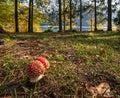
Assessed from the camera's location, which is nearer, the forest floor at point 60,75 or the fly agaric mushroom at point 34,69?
the fly agaric mushroom at point 34,69

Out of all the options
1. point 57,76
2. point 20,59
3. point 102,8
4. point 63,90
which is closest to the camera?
point 63,90

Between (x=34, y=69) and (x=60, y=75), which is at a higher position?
(x=34, y=69)

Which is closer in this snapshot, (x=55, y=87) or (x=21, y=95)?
(x=21, y=95)

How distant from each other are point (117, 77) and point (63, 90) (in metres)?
0.81

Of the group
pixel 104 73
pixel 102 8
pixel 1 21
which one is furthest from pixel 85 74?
pixel 102 8

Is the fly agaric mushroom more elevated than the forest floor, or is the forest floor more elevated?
A: the fly agaric mushroom

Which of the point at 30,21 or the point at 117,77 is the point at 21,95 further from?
the point at 30,21

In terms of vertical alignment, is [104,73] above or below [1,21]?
below

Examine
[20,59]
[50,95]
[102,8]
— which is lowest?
[50,95]

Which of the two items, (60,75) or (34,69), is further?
(60,75)

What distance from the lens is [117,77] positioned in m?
3.30

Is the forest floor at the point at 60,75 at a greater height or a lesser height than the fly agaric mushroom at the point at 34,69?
lesser

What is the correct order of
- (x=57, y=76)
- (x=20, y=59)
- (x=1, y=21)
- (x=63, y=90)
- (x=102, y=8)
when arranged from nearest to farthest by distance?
(x=63, y=90), (x=57, y=76), (x=20, y=59), (x=1, y=21), (x=102, y=8)

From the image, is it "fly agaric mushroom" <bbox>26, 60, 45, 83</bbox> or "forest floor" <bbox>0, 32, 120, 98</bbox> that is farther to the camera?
"forest floor" <bbox>0, 32, 120, 98</bbox>
